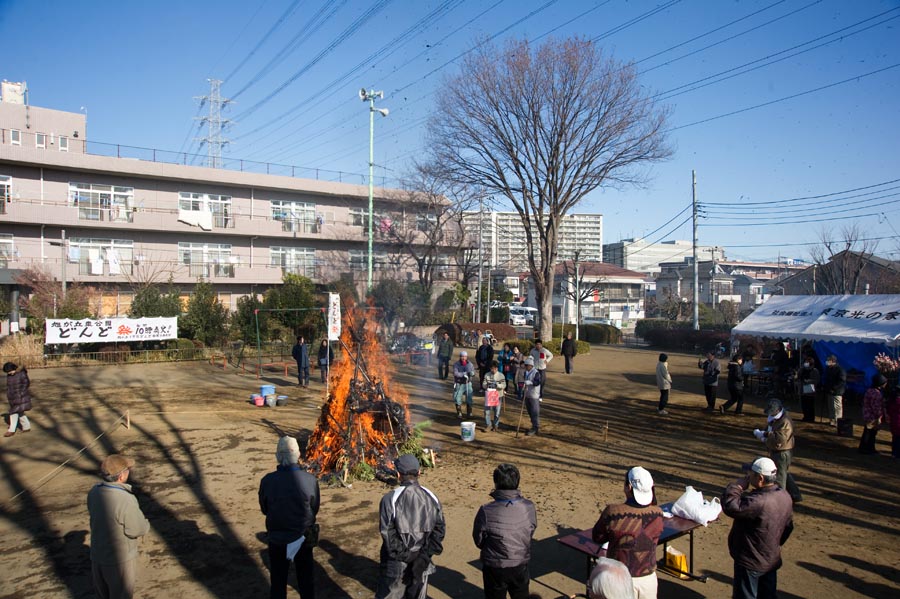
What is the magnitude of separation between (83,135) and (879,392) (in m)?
44.9

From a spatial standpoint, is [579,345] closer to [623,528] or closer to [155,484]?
[155,484]

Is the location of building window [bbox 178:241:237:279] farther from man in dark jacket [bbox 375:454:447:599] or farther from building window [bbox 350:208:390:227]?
man in dark jacket [bbox 375:454:447:599]

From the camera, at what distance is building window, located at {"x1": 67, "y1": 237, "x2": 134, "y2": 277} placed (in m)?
32.8

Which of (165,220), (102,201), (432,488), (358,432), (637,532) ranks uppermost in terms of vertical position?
(102,201)

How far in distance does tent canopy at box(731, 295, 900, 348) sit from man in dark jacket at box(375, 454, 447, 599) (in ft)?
46.7

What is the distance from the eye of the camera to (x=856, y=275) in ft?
117

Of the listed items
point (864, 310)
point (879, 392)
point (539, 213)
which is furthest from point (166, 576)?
point (539, 213)

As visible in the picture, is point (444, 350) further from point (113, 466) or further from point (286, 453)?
point (113, 466)

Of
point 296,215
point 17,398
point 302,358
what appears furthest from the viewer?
point 296,215

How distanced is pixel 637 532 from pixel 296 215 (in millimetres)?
39515

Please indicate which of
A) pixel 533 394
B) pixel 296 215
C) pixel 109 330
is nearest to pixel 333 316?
pixel 533 394

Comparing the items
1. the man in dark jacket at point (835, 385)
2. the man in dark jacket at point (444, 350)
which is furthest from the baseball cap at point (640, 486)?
the man in dark jacket at point (444, 350)

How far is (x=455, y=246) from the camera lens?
4028 centimetres

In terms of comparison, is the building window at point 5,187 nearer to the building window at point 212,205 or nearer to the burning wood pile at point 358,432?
the building window at point 212,205
